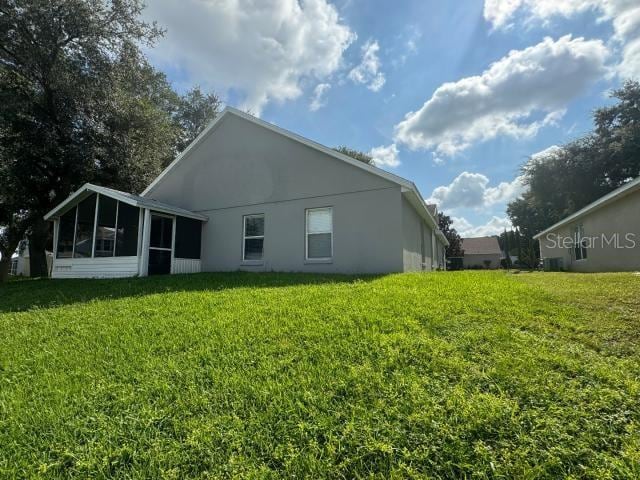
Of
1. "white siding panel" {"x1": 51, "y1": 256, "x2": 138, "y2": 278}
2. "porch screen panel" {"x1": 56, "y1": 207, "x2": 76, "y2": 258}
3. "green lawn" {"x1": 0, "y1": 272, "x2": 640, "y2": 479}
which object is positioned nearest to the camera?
"green lawn" {"x1": 0, "y1": 272, "x2": 640, "y2": 479}

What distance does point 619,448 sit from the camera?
97.9 inches

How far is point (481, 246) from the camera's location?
5103 cm

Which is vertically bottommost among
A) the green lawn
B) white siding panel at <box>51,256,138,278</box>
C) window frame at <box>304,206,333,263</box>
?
the green lawn

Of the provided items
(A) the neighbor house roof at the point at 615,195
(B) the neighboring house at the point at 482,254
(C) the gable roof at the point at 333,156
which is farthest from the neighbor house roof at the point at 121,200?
(B) the neighboring house at the point at 482,254

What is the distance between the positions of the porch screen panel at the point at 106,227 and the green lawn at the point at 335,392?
23.1ft

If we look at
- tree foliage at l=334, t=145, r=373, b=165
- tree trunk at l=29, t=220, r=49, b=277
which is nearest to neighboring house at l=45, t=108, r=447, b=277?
tree trunk at l=29, t=220, r=49, b=277

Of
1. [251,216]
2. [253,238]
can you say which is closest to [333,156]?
[251,216]

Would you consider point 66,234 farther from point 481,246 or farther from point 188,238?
point 481,246

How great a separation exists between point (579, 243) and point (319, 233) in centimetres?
1441

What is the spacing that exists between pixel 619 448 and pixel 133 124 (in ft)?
62.9

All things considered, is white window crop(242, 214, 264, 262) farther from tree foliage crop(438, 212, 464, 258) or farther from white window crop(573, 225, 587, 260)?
tree foliage crop(438, 212, 464, 258)

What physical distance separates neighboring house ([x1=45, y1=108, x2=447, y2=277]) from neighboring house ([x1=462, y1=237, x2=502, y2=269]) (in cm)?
3827
